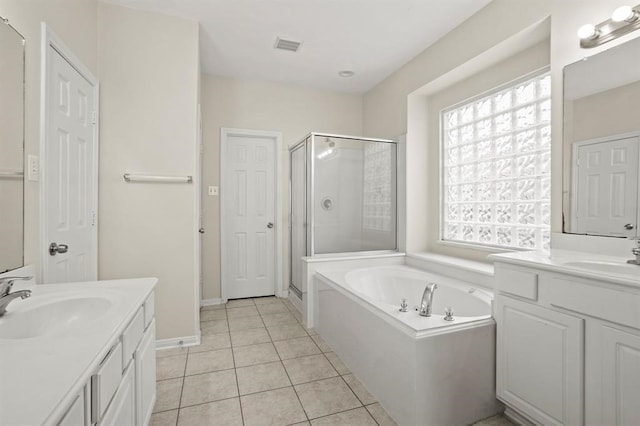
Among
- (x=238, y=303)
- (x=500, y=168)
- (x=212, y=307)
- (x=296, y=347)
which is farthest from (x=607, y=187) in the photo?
(x=212, y=307)

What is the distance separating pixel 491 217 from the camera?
2670mm

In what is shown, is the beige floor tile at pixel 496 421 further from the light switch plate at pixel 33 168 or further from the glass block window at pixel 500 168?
the light switch plate at pixel 33 168

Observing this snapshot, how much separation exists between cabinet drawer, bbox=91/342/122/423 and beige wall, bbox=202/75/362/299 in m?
2.56

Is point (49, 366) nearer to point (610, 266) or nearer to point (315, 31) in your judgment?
point (610, 266)

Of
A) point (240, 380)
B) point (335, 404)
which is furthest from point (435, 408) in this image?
point (240, 380)

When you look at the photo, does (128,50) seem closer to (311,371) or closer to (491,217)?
(311,371)

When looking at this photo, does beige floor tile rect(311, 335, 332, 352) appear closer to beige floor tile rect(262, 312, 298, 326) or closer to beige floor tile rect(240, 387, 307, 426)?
beige floor tile rect(262, 312, 298, 326)

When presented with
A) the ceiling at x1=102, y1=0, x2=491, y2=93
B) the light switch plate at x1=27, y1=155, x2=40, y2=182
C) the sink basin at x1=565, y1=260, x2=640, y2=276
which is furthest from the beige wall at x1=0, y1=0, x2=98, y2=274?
the sink basin at x1=565, y1=260, x2=640, y2=276

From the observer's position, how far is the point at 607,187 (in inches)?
65.5

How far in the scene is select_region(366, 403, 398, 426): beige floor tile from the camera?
1639 mm

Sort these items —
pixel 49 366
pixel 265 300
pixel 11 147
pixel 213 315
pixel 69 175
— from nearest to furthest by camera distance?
pixel 49 366 < pixel 11 147 < pixel 69 175 < pixel 213 315 < pixel 265 300

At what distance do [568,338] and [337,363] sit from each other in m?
1.42

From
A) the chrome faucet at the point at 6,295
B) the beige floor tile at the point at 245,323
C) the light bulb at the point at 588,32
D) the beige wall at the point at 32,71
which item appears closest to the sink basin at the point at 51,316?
the chrome faucet at the point at 6,295

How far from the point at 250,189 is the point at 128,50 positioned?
1795mm
